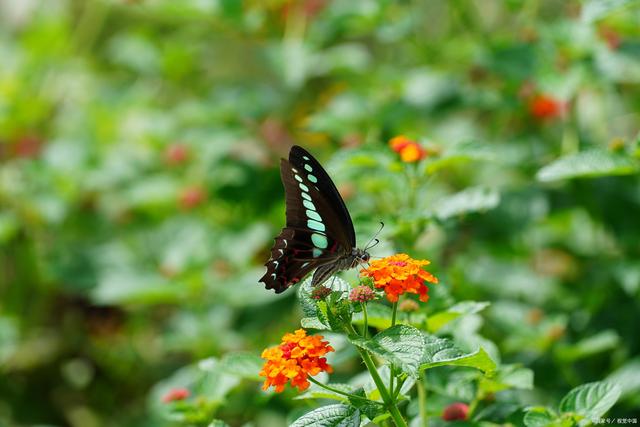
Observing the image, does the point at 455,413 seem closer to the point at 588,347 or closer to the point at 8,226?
the point at 588,347

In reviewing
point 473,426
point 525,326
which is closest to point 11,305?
point 525,326

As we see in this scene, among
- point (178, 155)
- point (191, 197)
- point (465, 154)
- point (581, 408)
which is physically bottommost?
point (581, 408)

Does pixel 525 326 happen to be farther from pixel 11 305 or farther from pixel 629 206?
pixel 11 305

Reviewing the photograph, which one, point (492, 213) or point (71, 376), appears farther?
point (71, 376)

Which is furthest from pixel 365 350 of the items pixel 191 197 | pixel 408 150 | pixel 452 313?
pixel 191 197

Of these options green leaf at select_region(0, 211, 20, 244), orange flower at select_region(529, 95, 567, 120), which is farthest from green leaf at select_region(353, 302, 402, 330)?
green leaf at select_region(0, 211, 20, 244)

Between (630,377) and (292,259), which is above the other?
(292,259)

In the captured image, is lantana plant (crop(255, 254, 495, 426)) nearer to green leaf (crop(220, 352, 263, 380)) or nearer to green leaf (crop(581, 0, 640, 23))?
green leaf (crop(220, 352, 263, 380))
